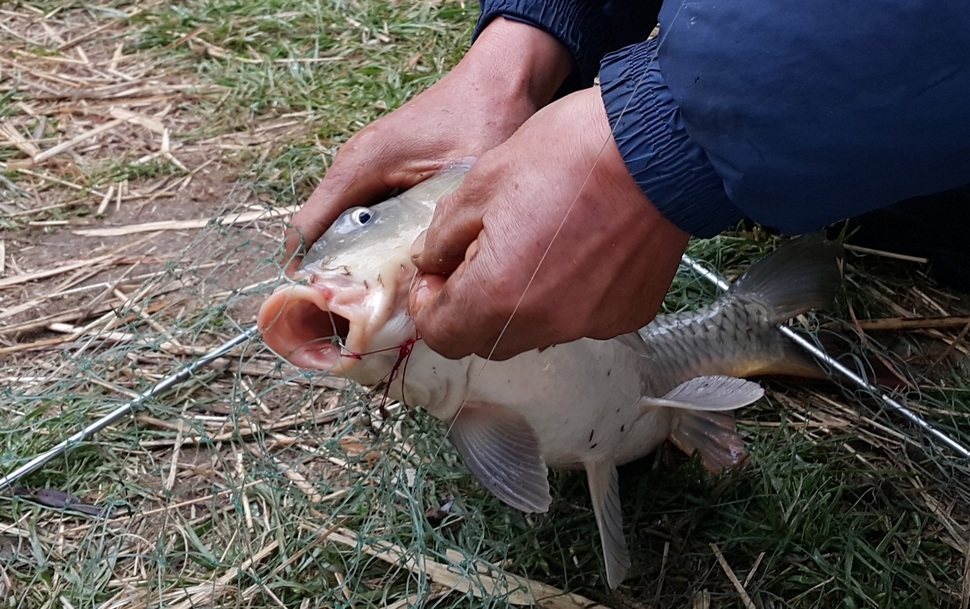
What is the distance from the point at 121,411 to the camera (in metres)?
1.88

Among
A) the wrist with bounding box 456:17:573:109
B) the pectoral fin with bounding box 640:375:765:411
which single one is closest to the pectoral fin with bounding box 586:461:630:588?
the pectoral fin with bounding box 640:375:765:411

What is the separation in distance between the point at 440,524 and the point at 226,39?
225 cm

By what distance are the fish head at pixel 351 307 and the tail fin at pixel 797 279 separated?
0.85 meters

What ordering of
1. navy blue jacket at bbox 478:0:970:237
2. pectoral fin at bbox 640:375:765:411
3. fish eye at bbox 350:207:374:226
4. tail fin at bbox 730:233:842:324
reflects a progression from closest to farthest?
1. navy blue jacket at bbox 478:0:970:237
2. fish eye at bbox 350:207:374:226
3. pectoral fin at bbox 640:375:765:411
4. tail fin at bbox 730:233:842:324

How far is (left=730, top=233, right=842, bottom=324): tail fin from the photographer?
1.89m

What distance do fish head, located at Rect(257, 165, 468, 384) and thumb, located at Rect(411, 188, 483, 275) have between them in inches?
3.0

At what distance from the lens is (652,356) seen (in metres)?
1.69

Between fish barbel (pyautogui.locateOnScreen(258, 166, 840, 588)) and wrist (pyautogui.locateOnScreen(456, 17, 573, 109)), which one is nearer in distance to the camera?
A: fish barbel (pyautogui.locateOnScreen(258, 166, 840, 588))

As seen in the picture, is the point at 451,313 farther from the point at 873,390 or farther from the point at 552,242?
the point at 873,390

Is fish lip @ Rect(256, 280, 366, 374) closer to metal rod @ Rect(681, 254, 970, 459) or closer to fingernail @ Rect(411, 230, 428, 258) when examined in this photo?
fingernail @ Rect(411, 230, 428, 258)

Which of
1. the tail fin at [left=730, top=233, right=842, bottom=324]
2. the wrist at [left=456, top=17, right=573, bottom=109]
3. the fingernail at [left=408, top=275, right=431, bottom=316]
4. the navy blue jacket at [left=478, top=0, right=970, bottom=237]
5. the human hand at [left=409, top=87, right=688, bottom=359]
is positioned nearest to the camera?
the navy blue jacket at [left=478, top=0, right=970, bottom=237]

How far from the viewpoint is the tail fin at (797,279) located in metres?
1.89

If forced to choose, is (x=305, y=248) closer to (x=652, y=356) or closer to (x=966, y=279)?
(x=652, y=356)

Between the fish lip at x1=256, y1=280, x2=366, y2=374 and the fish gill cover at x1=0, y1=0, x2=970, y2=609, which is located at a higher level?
the fish lip at x1=256, y1=280, x2=366, y2=374
